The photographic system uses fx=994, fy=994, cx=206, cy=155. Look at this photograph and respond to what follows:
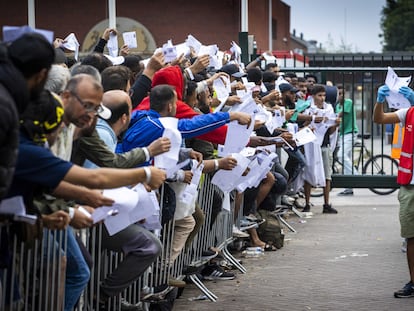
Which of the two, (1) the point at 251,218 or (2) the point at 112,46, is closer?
(2) the point at 112,46

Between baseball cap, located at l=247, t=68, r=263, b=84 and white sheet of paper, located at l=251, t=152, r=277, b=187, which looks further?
baseball cap, located at l=247, t=68, r=263, b=84

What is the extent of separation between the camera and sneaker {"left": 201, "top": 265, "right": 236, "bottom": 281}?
10.8 metres

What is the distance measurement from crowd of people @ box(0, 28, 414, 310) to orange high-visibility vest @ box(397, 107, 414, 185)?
0.16m

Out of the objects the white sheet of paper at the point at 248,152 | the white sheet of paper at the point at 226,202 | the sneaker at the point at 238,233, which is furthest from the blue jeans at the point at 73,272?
the sneaker at the point at 238,233

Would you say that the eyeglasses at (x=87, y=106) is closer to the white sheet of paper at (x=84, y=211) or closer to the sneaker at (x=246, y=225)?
the white sheet of paper at (x=84, y=211)

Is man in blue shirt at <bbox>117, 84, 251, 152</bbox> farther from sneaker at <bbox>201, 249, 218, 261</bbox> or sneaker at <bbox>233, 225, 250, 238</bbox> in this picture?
sneaker at <bbox>233, 225, 250, 238</bbox>

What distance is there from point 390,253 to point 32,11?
496 inches

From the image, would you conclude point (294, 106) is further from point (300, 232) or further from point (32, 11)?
point (32, 11)

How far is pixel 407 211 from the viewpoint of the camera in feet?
31.9

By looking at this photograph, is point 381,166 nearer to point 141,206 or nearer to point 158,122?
point 158,122

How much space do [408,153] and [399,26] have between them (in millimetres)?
82608

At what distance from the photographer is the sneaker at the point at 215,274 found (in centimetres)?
1078

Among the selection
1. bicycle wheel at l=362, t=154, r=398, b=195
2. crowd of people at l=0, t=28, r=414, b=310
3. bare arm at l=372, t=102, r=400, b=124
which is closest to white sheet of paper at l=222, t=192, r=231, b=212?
crowd of people at l=0, t=28, r=414, b=310

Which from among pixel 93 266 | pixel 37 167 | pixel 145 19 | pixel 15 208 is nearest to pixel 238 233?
pixel 93 266
